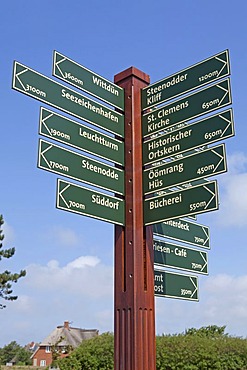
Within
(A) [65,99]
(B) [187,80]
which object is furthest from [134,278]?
(B) [187,80]

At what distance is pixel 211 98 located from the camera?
5242 mm

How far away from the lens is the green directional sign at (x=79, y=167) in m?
4.89

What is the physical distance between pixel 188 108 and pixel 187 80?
35 centimetres

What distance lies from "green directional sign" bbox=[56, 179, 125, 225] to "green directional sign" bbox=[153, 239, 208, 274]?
0.67 meters

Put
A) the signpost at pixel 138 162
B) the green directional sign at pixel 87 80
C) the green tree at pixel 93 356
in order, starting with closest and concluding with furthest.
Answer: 1. the signpost at pixel 138 162
2. the green directional sign at pixel 87 80
3. the green tree at pixel 93 356

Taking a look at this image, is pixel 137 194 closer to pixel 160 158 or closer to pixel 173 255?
pixel 160 158

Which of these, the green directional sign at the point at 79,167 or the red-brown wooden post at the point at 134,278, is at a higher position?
the green directional sign at the point at 79,167

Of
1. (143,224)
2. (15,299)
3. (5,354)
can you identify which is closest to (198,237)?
(143,224)

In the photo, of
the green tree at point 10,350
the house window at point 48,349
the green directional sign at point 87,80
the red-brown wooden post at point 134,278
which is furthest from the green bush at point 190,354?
the green tree at point 10,350

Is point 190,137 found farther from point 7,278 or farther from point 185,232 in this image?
point 7,278

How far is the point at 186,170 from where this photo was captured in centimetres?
520

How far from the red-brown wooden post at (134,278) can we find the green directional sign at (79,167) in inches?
6.6

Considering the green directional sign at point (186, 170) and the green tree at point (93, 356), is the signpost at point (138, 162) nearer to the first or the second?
the green directional sign at point (186, 170)

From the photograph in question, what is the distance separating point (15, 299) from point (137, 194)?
2067 cm
